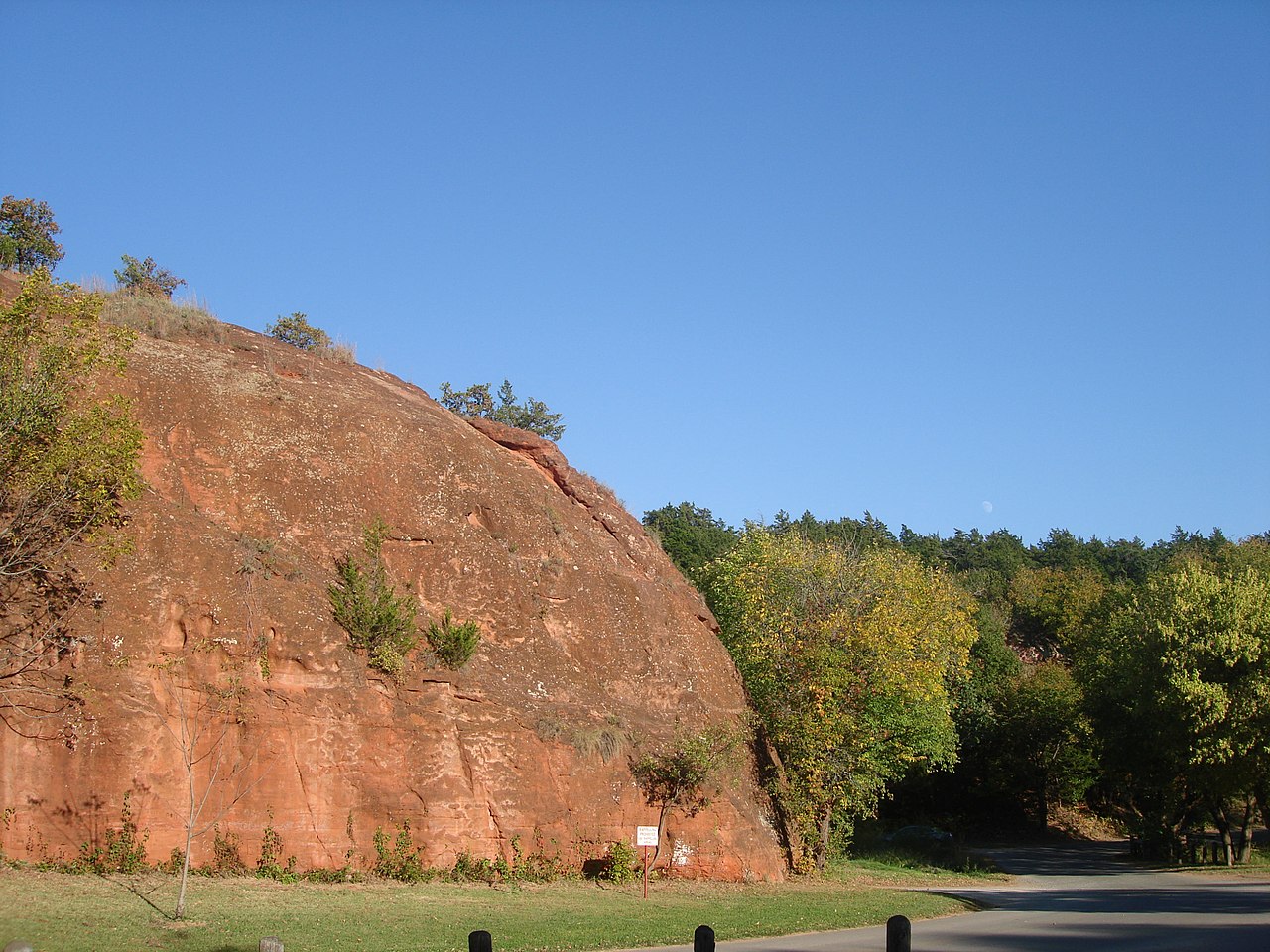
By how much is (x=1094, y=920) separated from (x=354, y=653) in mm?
16554

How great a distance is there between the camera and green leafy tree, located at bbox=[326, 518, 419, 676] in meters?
22.8

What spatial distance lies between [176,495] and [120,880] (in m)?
8.90

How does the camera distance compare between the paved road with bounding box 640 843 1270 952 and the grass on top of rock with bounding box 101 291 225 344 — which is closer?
the paved road with bounding box 640 843 1270 952

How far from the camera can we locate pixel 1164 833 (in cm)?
4025

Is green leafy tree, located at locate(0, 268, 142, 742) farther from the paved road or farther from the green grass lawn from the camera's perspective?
the paved road

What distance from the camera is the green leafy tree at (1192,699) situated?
3450 centimetres

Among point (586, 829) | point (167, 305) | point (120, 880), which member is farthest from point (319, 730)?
point (167, 305)

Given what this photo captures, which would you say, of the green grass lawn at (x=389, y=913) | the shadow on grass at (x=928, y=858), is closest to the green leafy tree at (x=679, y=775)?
the green grass lawn at (x=389, y=913)

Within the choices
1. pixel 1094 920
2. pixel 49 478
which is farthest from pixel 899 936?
pixel 1094 920

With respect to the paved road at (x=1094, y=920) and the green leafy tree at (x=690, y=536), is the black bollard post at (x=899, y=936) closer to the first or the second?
the paved road at (x=1094, y=920)

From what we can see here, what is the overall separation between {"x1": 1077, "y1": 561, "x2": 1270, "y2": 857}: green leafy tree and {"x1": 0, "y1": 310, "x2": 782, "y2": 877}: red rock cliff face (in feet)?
56.1

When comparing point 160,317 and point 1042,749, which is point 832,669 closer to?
point 160,317

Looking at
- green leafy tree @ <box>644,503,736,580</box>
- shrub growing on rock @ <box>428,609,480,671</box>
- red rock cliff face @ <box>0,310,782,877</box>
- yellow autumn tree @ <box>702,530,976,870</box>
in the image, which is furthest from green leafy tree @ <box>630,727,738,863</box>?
green leafy tree @ <box>644,503,736,580</box>

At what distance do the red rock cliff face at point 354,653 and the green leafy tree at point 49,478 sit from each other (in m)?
0.65
